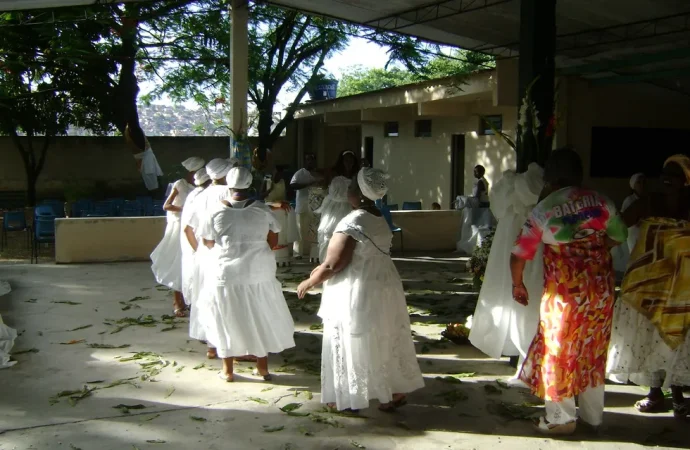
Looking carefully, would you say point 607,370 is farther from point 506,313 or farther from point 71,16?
point 71,16

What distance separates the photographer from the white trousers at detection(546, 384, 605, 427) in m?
4.66

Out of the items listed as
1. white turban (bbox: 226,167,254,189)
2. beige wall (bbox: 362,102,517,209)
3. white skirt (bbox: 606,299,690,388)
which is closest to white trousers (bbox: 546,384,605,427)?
white skirt (bbox: 606,299,690,388)

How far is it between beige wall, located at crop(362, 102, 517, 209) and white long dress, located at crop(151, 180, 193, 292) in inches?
351

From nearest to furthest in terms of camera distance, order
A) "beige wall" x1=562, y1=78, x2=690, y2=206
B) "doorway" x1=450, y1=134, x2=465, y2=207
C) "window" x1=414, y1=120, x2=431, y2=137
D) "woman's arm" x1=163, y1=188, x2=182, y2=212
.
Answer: "woman's arm" x1=163, y1=188, x2=182, y2=212 → "beige wall" x1=562, y1=78, x2=690, y2=206 → "doorway" x1=450, y1=134, x2=465, y2=207 → "window" x1=414, y1=120, x2=431, y2=137

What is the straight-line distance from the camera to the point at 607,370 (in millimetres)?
5258

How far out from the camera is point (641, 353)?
509 cm

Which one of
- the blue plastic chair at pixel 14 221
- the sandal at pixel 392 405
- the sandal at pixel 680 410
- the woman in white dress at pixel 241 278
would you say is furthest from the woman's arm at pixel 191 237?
the blue plastic chair at pixel 14 221

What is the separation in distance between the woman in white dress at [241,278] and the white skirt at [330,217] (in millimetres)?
3234

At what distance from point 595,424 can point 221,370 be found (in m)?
3.05

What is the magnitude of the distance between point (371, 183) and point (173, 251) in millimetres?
3961

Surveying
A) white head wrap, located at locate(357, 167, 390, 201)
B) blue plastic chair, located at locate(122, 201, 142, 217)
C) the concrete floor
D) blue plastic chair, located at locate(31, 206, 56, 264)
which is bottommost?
the concrete floor

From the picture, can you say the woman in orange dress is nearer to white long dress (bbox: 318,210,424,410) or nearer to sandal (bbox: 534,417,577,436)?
sandal (bbox: 534,417,577,436)

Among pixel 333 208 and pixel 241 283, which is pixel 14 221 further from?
pixel 241 283

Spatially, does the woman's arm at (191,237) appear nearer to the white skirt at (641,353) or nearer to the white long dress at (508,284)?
the white long dress at (508,284)
